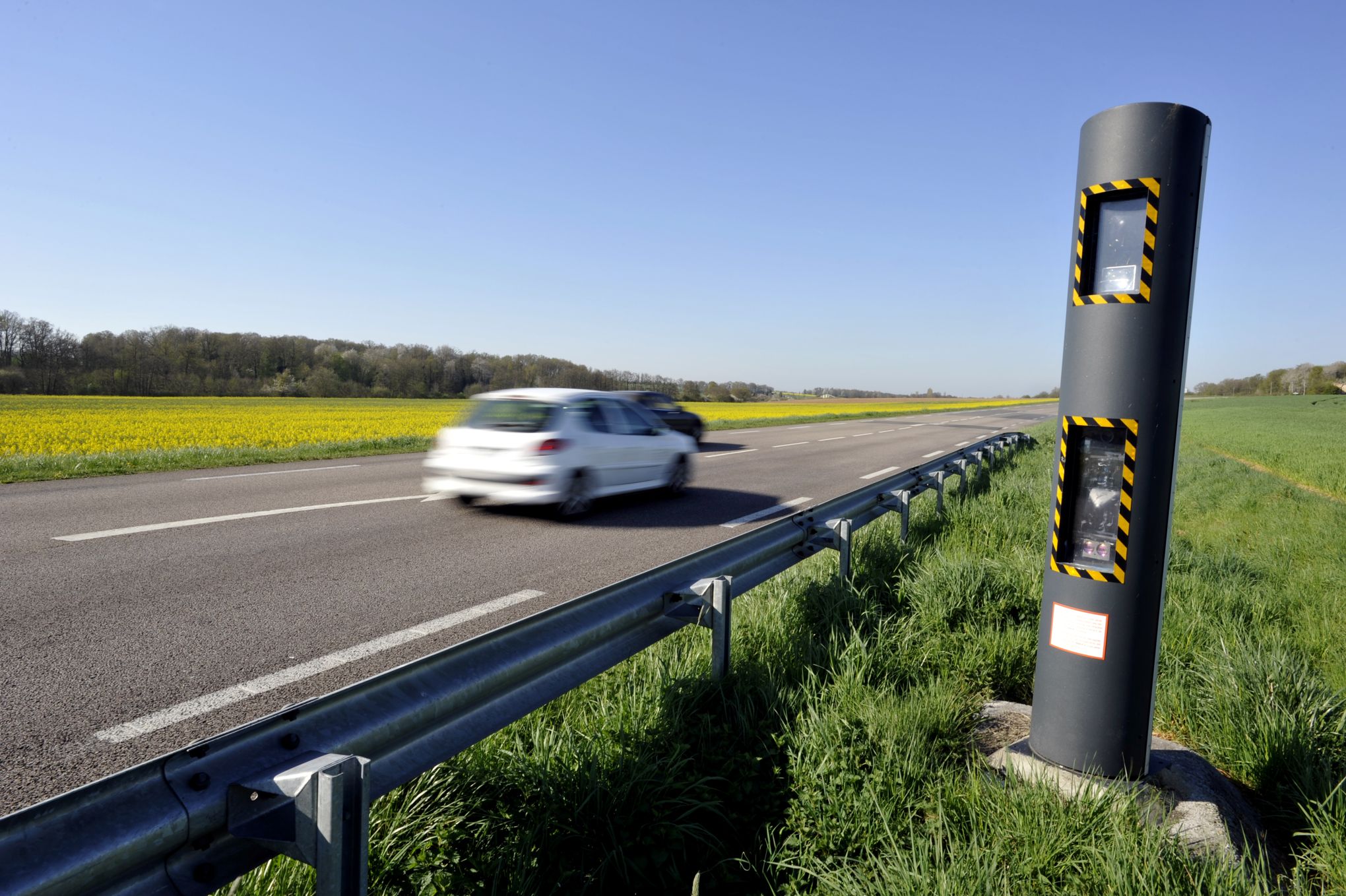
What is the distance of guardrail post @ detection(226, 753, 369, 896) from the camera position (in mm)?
1373

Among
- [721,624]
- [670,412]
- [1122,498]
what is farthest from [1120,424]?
[670,412]

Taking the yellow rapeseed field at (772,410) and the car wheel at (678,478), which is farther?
the yellow rapeseed field at (772,410)

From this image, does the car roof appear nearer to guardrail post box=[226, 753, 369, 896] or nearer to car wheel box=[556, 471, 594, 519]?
car wheel box=[556, 471, 594, 519]

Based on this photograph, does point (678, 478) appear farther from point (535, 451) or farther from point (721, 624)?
point (721, 624)

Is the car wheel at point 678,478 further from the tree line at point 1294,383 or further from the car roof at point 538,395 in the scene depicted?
the tree line at point 1294,383

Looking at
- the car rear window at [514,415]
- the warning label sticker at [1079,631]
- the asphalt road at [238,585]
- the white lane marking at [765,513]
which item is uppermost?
the car rear window at [514,415]

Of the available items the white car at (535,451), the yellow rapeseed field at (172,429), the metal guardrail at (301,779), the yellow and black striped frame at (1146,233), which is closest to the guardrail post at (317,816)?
the metal guardrail at (301,779)

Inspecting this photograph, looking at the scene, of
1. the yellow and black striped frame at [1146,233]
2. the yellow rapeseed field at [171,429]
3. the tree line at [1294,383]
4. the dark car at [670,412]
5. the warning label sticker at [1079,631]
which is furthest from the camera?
the tree line at [1294,383]

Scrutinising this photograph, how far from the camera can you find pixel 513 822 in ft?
7.57

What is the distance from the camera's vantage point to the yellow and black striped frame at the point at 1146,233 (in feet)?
8.14

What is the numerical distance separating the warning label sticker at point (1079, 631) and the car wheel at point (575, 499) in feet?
21.1

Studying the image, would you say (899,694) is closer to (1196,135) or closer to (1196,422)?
(1196,135)

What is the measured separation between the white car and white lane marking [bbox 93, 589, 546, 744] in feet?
11.2

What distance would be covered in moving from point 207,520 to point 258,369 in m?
79.9
